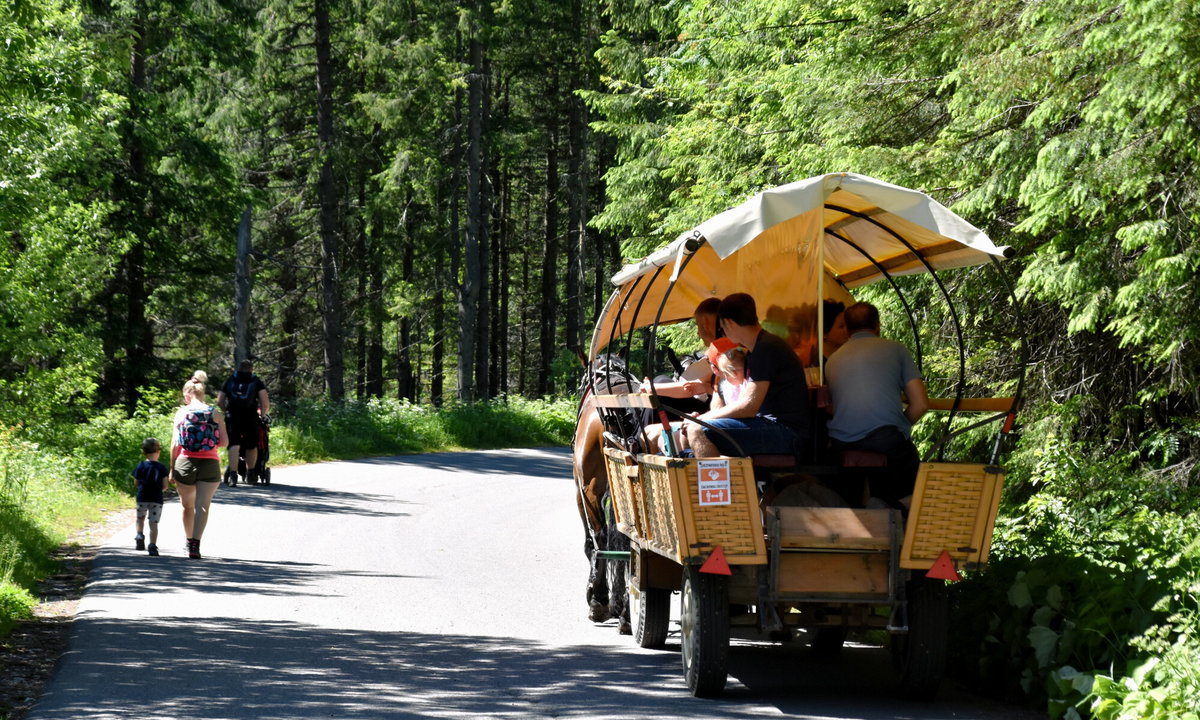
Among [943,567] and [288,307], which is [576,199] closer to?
[288,307]

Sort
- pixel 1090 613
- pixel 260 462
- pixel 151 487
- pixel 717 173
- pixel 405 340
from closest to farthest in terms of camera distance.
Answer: pixel 1090 613 < pixel 151 487 < pixel 717 173 < pixel 260 462 < pixel 405 340

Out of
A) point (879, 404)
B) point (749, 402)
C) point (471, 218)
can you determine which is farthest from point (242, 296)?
point (879, 404)

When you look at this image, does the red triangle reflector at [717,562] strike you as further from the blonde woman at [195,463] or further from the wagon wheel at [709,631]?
the blonde woman at [195,463]

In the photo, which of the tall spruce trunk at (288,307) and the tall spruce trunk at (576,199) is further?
the tall spruce trunk at (576,199)

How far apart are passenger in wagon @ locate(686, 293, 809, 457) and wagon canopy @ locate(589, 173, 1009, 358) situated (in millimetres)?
586

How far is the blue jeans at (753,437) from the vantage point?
297 inches

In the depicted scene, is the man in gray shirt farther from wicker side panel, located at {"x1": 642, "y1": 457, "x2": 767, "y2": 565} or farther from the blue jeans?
wicker side panel, located at {"x1": 642, "y1": 457, "x2": 767, "y2": 565}

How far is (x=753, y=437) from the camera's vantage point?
7.55 metres

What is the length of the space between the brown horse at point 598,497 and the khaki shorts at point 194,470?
4232mm

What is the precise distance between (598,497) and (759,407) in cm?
285

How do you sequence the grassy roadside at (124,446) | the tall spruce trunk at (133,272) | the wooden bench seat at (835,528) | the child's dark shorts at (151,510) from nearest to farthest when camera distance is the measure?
the wooden bench seat at (835,528), the grassy roadside at (124,446), the child's dark shorts at (151,510), the tall spruce trunk at (133,272)

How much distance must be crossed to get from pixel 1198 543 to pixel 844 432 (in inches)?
82.1

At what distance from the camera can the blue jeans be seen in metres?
7.53

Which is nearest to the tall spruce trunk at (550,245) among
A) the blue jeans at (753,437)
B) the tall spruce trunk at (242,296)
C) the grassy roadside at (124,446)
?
the grassy roadside at (124,446)
